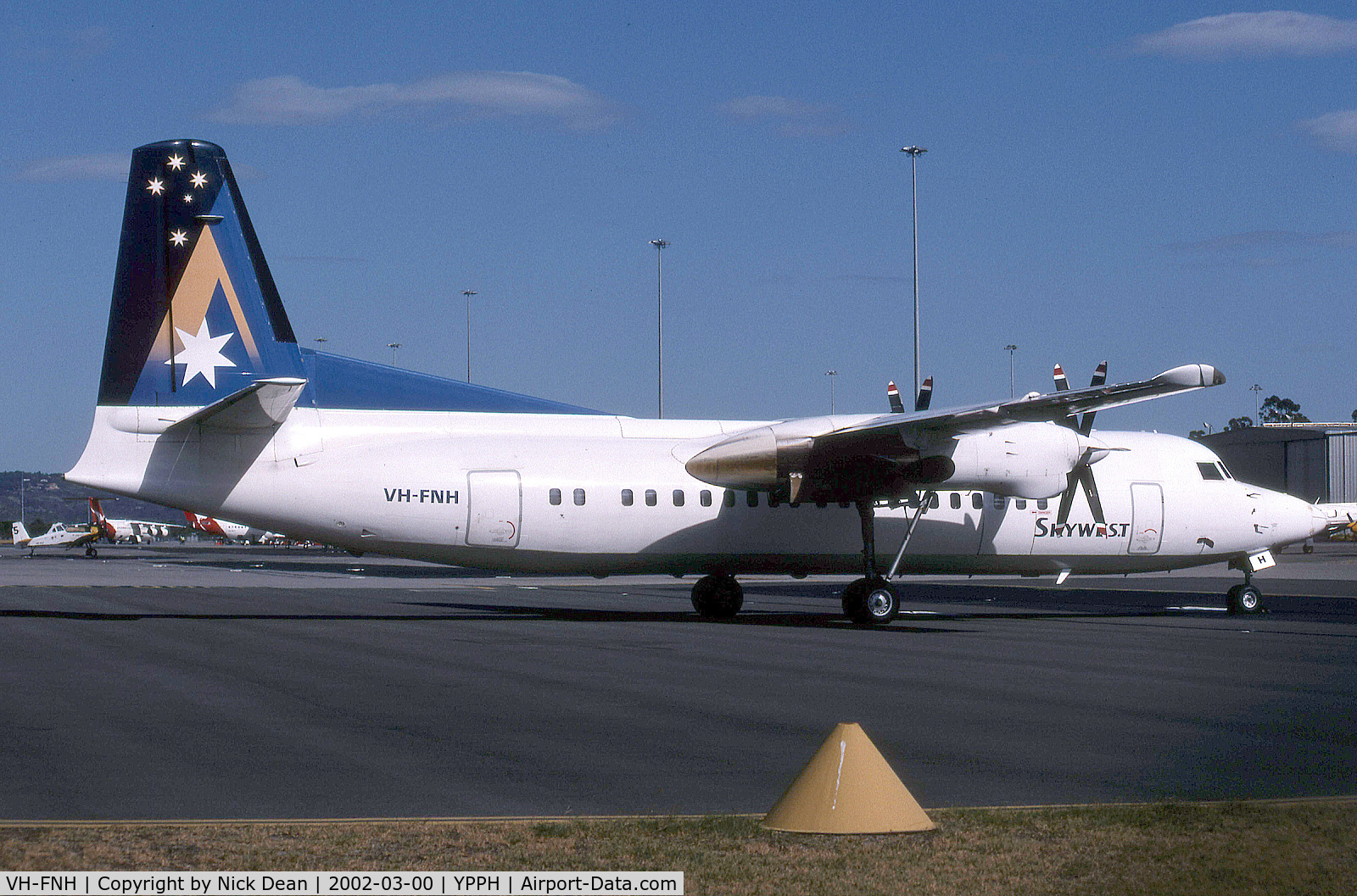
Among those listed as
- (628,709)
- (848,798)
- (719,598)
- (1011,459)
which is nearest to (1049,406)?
(1011,459)

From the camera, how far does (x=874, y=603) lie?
24.2 metres

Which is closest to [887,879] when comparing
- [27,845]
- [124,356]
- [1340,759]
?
[27,845]

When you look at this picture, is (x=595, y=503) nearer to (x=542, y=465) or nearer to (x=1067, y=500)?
(x=542, y=465)

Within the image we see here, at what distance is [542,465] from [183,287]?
681 centimetres

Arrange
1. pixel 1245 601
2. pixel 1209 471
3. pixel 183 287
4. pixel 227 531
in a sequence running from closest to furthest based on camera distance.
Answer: pixel 183 287
pixel 1245 601
pixel 1209 471
pixel 227 531

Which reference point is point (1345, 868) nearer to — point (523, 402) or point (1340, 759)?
point (1340, 759)

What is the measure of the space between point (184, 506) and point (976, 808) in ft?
56.9

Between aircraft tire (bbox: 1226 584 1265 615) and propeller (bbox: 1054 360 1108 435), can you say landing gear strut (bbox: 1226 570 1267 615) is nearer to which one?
aircraft tire (bbox: 1226 584 1265 615)

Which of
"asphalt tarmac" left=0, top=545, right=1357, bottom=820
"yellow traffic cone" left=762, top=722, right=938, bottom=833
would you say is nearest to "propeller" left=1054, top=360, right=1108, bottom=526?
"asphalt tarmac" left=0, top=545, right=1357, bottom=820

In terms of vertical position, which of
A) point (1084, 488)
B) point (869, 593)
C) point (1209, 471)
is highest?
point (1209, 471)

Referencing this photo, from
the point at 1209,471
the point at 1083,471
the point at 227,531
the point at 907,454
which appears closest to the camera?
the point at 907,454

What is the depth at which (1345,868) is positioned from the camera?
660 cm

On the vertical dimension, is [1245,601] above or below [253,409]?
below

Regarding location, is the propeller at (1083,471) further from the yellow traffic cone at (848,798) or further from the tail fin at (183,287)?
the yellow traffic cone at (848,798)
